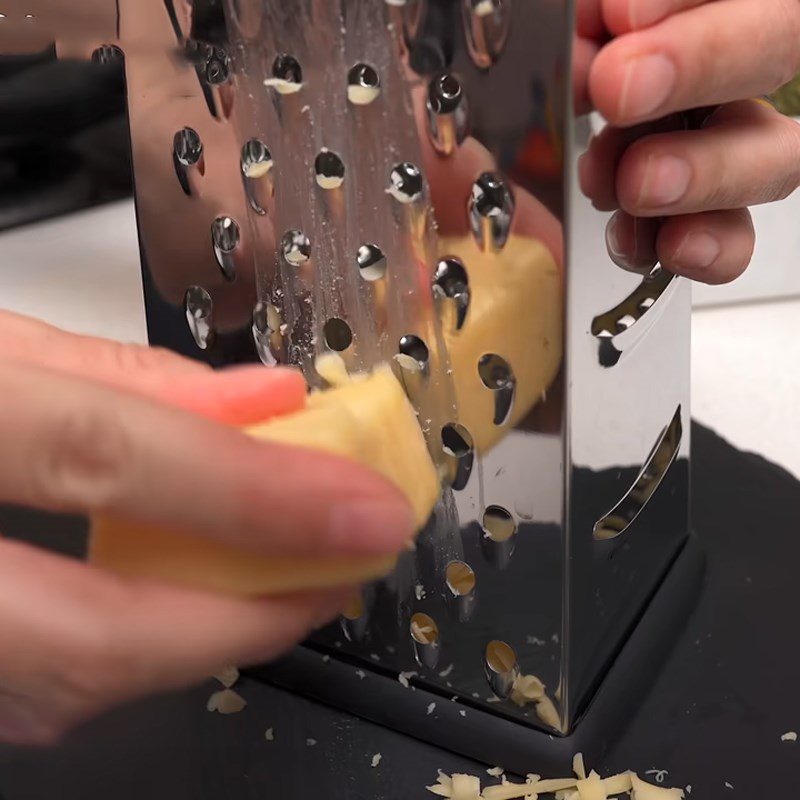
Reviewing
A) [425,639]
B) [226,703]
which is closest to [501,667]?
[425,639]

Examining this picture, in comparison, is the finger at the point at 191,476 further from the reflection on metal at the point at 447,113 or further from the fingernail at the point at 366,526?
the reflection on metal at the point at 447,113

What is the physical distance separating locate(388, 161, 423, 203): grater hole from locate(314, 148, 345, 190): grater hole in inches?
1.1

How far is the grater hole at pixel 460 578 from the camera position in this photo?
1.68ft

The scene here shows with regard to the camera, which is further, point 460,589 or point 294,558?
point 460,589

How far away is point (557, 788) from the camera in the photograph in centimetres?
50

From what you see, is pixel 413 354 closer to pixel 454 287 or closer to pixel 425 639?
pixel 454 287

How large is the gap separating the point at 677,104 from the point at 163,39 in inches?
9.4

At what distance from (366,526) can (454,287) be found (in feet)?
0.56

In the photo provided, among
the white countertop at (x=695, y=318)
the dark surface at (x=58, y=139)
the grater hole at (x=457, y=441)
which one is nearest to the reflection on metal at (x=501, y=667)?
the grater hole at (x=457, y=441)

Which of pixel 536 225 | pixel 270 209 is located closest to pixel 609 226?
pixel 536 225

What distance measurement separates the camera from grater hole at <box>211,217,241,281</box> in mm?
507

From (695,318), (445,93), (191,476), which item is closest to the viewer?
(191,476)

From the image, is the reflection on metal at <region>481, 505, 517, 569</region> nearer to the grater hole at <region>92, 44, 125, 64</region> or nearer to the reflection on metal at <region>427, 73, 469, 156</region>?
the reflection on metal at <region>427, 73, 469, 156</region>

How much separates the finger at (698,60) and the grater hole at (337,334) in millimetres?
156
